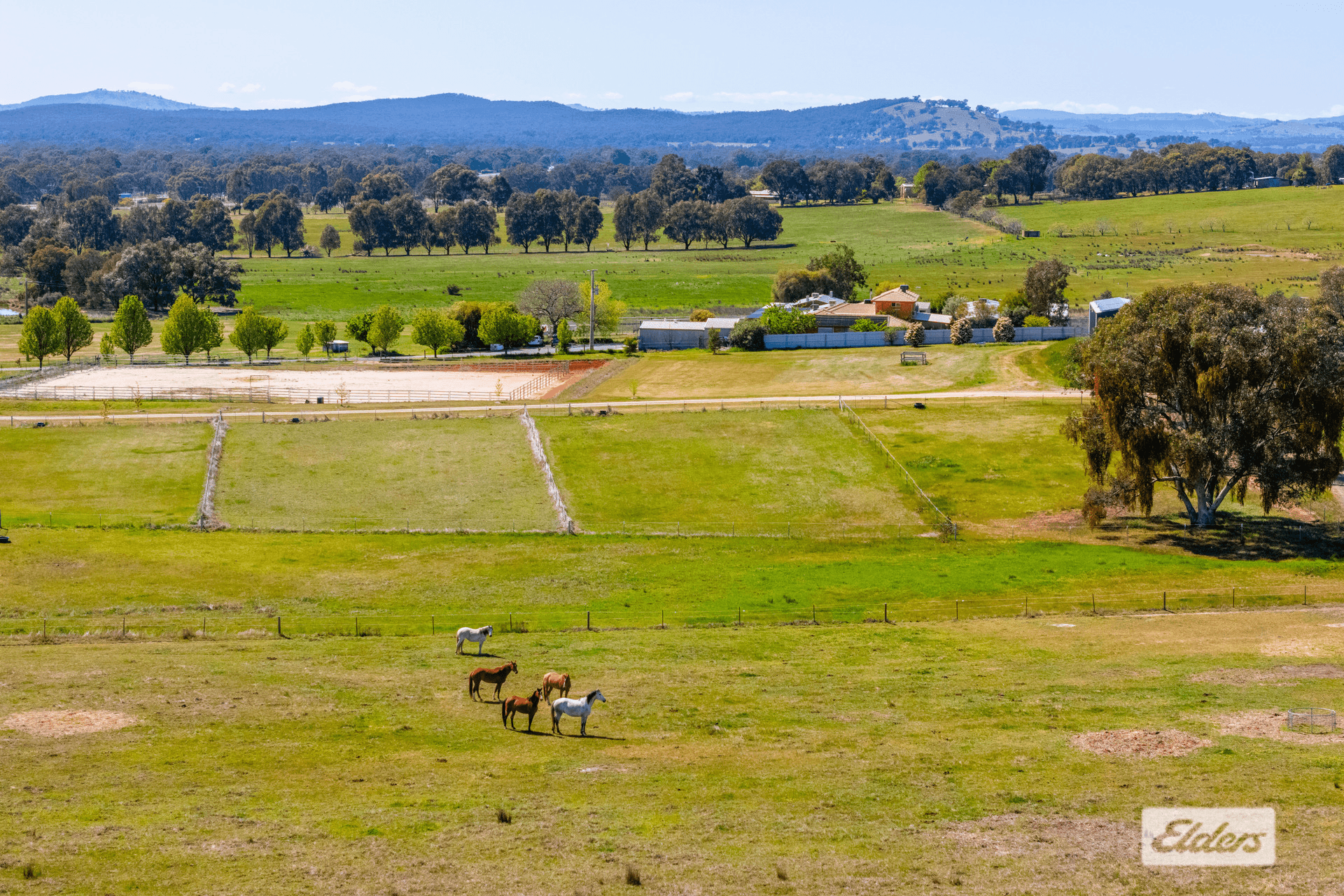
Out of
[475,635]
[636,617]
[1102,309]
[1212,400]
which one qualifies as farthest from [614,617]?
[1102,309]

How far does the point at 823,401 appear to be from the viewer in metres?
92.8

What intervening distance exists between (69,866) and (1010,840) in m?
19.1

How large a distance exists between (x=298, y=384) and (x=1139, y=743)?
86742mm

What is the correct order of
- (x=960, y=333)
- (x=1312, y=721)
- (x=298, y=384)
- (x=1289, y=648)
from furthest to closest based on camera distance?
(x=960, y=333) → (x=298, y=384) → (x=1289, y=648) → (x=1312, y=721)

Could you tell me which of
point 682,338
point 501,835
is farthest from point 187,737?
point 682,338

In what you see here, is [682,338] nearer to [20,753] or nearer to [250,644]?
[250,644]

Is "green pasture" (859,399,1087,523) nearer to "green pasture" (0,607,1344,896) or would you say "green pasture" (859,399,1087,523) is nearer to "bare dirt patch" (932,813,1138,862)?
"green pasture" (0,607,1344,896)

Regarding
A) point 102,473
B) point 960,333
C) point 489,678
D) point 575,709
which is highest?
point 960,333

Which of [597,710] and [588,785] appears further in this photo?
[597,710]

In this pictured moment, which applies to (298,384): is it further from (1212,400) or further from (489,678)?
(489,678)

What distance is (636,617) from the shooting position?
1923 inches

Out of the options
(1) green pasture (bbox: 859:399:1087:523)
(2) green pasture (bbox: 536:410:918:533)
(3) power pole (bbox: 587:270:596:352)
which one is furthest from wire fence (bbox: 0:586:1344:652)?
(3) power pole (bbox: 587:270:596:352)

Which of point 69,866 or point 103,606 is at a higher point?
point 69,866

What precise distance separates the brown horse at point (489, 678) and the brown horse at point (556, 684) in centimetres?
152
